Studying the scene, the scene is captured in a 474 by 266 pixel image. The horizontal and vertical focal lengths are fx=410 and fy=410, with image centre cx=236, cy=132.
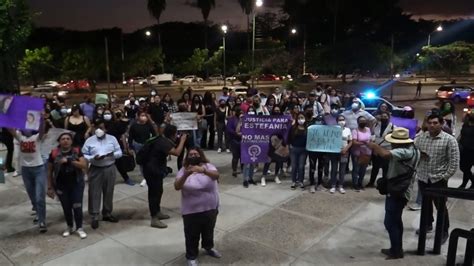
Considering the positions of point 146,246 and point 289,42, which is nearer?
point 146,246

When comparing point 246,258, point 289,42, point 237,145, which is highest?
point 289,42

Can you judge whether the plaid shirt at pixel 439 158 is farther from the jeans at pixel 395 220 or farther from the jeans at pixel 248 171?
the jeans at pixel 248 171

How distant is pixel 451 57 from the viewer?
40.9m

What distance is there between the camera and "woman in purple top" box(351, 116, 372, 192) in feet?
26.5

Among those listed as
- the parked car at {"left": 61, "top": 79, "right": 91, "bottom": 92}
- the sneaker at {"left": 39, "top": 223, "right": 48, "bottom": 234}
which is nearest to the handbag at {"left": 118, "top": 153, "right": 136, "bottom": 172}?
the sneaker at {"left": 39, "top": 223, "right": 48, "bottom": 234}

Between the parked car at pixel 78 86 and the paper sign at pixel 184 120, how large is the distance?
3430cm

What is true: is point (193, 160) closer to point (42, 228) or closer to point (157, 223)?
point (157, 223)

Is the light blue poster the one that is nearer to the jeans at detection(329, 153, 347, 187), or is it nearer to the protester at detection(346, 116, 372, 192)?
the jeans at detection(329, 153, 347, 187)

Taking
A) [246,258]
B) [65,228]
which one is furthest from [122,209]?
[246,258]

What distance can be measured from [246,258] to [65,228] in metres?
3.01

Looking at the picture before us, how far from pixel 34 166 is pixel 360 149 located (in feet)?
19.2

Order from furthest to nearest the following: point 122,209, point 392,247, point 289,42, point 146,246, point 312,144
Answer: point 289,42
point 312,144
point 122,209
point 146,246
point 392,247

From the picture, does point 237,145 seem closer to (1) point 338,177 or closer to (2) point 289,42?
(1) point 338,177

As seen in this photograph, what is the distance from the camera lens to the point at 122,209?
734cm
